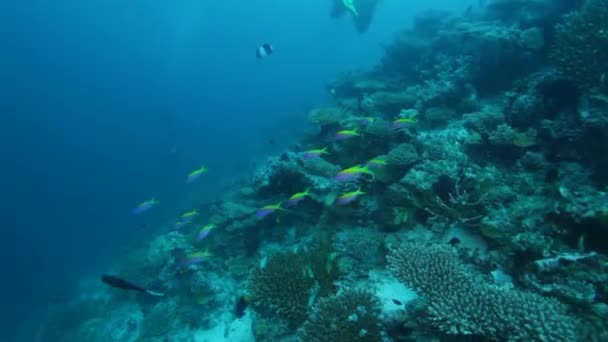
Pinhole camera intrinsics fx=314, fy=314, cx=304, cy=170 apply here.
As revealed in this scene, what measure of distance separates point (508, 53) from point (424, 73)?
3.58 meters

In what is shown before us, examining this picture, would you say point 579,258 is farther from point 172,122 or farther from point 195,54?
point 195,54

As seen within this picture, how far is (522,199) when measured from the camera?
16.8ft

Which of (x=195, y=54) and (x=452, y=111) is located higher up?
(x=195, y=54)

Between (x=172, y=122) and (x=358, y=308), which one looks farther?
(x=172, y=122)

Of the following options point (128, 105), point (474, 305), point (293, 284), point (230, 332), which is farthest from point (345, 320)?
point (128, 105)

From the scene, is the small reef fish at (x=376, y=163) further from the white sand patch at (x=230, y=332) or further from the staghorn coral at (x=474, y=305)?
the white sand patch at (x=230, y=332)

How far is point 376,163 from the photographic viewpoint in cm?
604

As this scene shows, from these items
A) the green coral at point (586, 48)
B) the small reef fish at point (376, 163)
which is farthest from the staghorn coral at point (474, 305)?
the green coral at point (586, 48)

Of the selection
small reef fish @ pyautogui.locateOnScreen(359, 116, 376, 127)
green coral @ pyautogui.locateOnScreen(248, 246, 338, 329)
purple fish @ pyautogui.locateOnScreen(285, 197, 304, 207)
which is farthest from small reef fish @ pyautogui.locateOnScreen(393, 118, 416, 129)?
green coral @ pyautogui.locateOnScreen(248, 246, 338, 329)

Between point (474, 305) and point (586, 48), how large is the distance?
20.5 feet

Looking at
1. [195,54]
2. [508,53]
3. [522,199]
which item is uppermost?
[195,54]

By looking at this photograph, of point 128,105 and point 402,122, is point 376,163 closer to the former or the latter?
point 402,122

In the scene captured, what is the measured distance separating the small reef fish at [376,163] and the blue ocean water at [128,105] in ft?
60.3

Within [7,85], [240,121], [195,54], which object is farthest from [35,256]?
[195,54]
